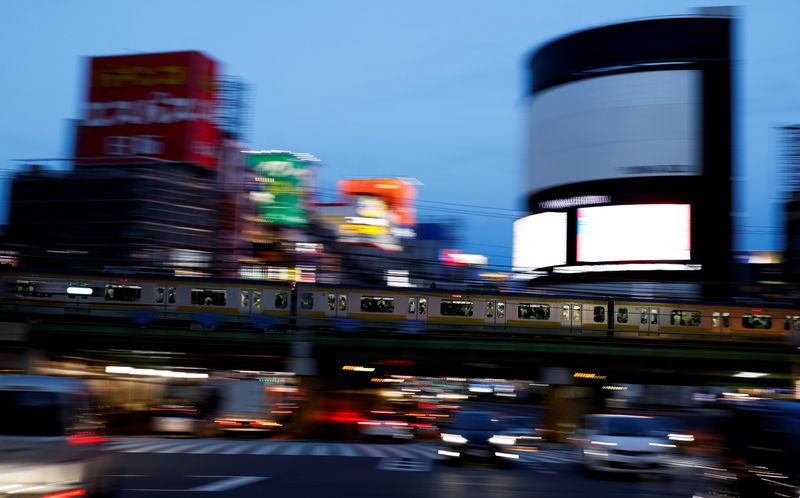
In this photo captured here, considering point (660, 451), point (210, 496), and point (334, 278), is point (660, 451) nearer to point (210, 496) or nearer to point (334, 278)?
point (210, 496)

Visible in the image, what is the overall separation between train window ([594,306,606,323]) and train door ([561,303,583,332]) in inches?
32.2

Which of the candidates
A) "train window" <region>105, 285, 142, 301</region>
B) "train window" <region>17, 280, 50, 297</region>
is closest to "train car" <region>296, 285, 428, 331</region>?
"train window" <region>105, 285, 142, 301</region>

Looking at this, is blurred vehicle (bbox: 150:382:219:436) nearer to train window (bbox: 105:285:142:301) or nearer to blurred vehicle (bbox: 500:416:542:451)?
train window (bbox: 105:285:142:301)

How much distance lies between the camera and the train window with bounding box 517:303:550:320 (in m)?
49.1

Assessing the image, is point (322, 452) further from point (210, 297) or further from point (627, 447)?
point (210, 297)

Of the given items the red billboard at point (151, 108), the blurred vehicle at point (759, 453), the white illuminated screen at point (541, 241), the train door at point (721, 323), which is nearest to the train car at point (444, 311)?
the train door at point (721, 323)

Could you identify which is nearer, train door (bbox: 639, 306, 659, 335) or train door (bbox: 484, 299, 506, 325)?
train door (bbox: 484, 299, 506, 325)

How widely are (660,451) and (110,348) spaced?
35.6 m

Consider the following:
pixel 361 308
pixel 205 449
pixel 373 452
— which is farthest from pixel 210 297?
pixel 373 452

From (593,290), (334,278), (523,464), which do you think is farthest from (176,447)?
(334,278)

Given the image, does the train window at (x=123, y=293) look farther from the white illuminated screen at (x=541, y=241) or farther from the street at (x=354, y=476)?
the white illuminated screen at (x=541, y=241)

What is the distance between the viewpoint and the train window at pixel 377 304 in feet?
157

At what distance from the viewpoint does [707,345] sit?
4984 cm

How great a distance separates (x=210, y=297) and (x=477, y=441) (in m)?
28.5
